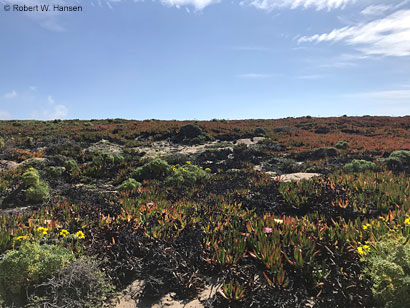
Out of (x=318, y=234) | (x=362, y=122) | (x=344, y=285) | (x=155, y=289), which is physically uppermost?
(x=362, y=122)

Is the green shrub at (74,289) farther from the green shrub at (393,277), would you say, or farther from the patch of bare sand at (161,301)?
the green shrub at (393,277)

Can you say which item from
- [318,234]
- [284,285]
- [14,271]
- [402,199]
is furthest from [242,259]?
[402,199]

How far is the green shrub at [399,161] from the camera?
1227cm

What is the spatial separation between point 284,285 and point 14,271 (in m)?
3.39

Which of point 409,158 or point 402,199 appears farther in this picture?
point 409,158

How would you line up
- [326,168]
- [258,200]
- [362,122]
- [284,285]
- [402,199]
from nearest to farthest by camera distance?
[284,285]
[402,199]
[258,200]
[326,168]
[362,122]

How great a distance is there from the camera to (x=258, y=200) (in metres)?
7.07

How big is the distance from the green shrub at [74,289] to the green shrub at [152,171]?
7334 mm

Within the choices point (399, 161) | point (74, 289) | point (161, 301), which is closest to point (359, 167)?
point (399, 161)

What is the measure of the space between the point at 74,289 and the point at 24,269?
70 cm

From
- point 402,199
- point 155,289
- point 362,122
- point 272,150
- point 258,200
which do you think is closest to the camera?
point 155,289

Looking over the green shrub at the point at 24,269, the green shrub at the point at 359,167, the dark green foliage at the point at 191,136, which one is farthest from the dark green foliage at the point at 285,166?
the green shrub at the point at 24,269

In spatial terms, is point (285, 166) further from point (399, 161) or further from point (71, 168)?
point (71, 168)

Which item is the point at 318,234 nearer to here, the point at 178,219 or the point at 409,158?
the point at 178,219
